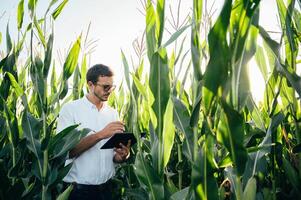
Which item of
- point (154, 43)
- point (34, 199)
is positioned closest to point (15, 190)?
point (34, 199)

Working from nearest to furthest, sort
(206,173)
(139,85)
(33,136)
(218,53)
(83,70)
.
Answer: (218,53)
(206,173)
(139,85)
(33,136)
(83,70)

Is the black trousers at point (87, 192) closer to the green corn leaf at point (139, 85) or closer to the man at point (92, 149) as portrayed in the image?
the man at point (92, 149)

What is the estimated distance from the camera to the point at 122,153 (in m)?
2.07

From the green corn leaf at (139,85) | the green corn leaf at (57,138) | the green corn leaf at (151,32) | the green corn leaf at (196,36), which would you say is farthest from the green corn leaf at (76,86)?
the green corn leaf at (196,36)

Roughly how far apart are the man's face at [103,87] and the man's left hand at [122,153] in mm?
340

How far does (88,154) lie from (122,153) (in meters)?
0.22

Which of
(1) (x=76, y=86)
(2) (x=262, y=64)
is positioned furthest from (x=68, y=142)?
Answer: (1) (x=76, y=86)

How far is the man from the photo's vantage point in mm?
2049

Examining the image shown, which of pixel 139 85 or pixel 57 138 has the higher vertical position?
pixel 139 85

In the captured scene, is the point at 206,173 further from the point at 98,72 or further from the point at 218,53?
the point at 98,72

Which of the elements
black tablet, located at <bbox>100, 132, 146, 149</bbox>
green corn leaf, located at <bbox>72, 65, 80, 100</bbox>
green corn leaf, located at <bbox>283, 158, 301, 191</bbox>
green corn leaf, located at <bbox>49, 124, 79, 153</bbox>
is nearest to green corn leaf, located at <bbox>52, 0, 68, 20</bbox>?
green corn leaf, located at <bbox>49, 124, 79, 153</bbox>

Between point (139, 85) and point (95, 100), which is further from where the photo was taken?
point (95, 100)

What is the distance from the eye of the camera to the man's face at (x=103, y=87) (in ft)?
7.02

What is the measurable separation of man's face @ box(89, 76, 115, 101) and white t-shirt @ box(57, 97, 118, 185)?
12cm
